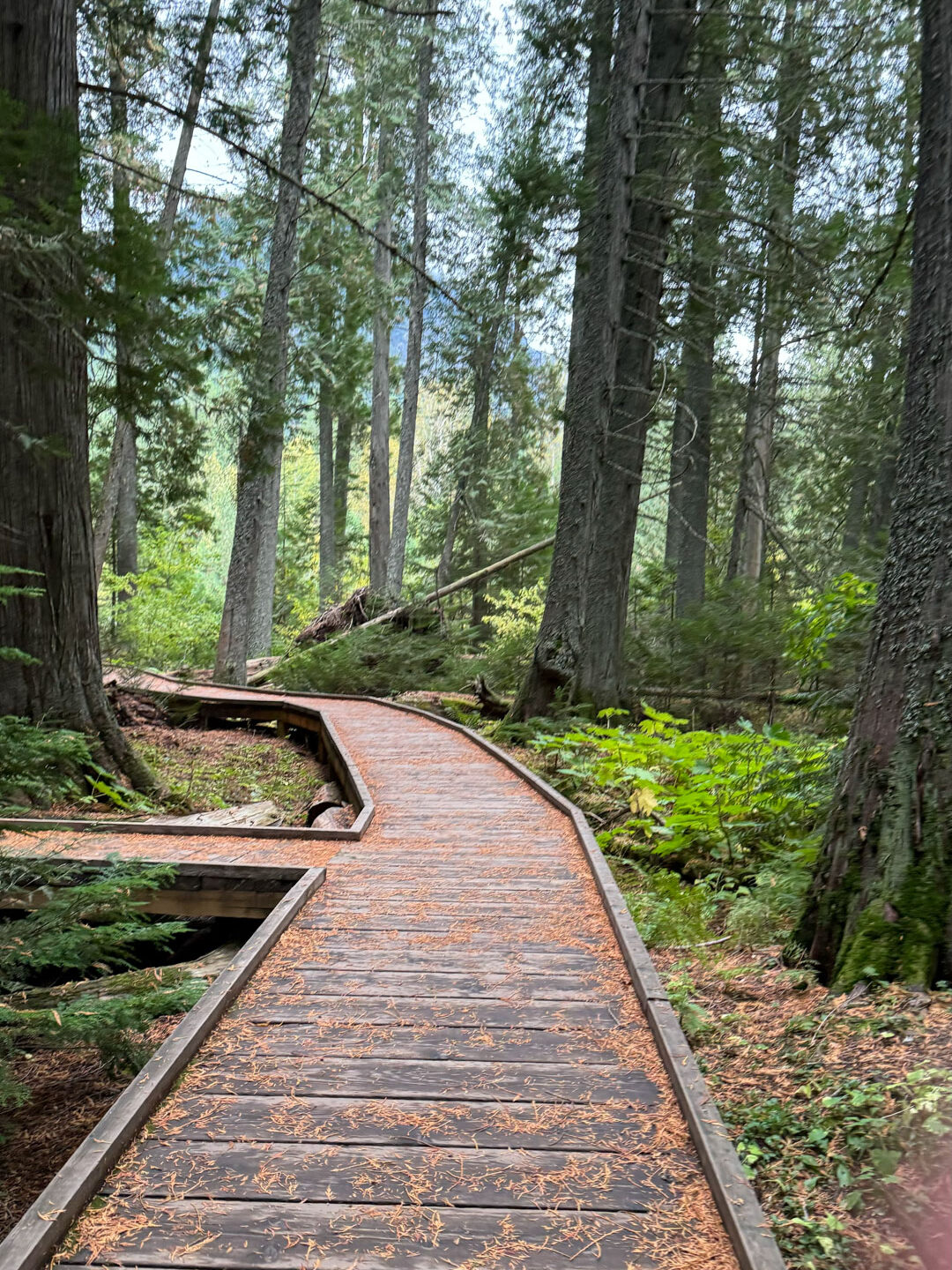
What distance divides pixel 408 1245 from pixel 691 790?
16.5 feet

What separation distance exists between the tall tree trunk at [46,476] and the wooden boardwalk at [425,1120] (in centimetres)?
371

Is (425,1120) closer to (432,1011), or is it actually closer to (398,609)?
(432,1011)

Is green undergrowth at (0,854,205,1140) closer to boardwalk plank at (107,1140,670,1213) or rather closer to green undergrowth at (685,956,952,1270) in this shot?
boardwalk plank at (107,1140,670,1213)

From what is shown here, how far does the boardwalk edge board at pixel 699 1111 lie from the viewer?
2211 mm

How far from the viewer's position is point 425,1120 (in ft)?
9.27

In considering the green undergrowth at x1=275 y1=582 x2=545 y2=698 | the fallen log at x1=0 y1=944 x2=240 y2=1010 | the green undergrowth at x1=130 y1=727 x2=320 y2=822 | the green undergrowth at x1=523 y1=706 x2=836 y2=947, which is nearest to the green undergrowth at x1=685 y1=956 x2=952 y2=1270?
the green undergrowth at x1=523 y1=706 x2=836 y2=947

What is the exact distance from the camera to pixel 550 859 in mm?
6000

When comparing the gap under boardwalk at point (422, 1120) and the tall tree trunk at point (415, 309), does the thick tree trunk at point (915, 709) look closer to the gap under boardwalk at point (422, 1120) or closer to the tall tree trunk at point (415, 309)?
the gap under boardwalk at point (422, 1120)

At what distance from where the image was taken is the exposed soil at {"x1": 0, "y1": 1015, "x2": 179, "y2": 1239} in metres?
3.17

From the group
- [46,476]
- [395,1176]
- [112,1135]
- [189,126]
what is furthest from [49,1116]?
[189,126]

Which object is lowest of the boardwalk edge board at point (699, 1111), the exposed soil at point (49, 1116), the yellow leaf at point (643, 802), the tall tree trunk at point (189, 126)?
the exposed soil at point (49, 1116)

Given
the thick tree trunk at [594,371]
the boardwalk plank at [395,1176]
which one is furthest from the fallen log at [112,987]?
the thick tree trunk at [594,371]

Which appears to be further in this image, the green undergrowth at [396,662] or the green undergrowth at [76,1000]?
the green undergrowth at [396,662]

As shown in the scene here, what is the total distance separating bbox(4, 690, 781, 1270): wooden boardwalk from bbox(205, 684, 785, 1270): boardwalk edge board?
0.02 meters
